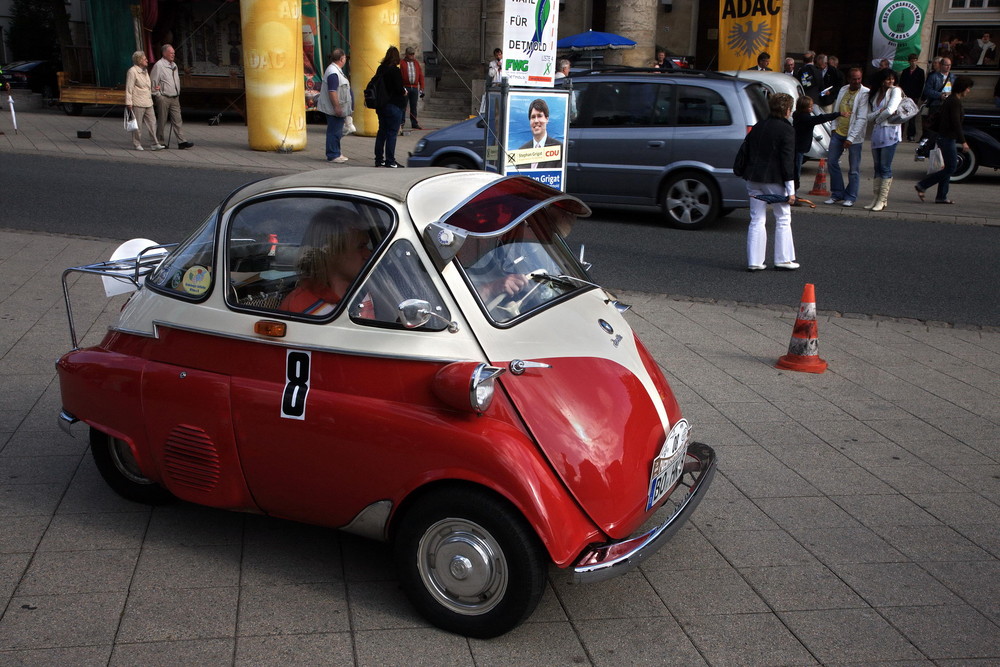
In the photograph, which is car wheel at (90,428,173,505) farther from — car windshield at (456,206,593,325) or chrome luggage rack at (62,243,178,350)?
car windshield at (456,206,593,325)

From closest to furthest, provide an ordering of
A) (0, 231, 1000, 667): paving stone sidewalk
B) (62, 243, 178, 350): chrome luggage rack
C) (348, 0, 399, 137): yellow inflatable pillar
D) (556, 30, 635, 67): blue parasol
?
(0, 231, 1000, 667): paving stone sidewalk → (62, 243, 178, 350): chrome luggage rack → (348, 0, 399, 137): yellow inflatable pillar → (556, 30, 635, 67): blue parasol

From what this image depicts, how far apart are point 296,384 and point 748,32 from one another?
58.8ft

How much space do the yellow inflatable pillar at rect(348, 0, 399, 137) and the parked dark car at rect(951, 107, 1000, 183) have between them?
11.6m

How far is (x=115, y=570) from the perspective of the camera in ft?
13.3

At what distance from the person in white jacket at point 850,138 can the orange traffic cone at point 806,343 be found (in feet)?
26.2

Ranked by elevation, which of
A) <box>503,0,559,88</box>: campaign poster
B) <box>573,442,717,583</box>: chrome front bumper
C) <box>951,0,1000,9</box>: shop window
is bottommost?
<box>573,442,717,583</box>: chrome front bumper

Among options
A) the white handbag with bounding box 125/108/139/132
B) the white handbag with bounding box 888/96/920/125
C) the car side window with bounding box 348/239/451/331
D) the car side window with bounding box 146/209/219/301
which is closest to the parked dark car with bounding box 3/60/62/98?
the white handbag with bounding box 125/108/139/132

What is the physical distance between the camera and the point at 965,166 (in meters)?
17.4

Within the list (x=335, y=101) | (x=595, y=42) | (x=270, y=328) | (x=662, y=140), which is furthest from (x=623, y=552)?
(x=595, y=42)

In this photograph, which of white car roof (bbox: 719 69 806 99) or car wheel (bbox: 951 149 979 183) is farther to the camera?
car wheel (bbox: 951 149 979 183)

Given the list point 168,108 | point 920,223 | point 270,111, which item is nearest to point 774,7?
point 920,223

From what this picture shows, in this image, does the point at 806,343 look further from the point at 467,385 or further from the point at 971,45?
the point at 971,45

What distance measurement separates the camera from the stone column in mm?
28250

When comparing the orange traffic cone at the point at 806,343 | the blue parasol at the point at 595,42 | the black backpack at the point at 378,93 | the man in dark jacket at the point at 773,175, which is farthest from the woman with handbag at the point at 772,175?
the blue parasol at the point at 595,42
